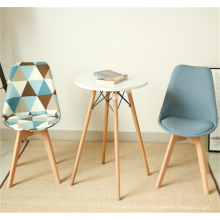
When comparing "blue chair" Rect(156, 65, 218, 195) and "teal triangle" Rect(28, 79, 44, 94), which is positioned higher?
"teal triangle" Rect(28, 79, 44, 94)

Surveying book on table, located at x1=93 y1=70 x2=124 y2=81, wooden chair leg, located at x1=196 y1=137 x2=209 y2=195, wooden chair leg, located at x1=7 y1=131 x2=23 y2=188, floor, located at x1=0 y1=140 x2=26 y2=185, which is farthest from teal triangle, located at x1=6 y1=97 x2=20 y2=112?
wooden chair leg, located at x1=196 y1=137 x2=209 y2=195

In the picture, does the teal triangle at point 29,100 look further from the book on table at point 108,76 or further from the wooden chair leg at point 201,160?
the wooden chair leg at point 201,160

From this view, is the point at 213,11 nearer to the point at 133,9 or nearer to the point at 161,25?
the point at 161,25

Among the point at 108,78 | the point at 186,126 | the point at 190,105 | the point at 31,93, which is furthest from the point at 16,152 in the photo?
the point at 190,105

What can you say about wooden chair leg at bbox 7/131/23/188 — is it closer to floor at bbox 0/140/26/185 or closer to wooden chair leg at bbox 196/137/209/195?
floor at bbox 0/140/26/185

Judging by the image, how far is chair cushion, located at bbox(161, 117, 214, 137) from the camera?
5.72 feet

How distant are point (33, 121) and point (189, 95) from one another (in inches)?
48.7

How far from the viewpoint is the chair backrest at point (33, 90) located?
81.1 inches

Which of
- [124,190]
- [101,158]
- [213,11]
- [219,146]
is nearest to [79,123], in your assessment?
[101,158]

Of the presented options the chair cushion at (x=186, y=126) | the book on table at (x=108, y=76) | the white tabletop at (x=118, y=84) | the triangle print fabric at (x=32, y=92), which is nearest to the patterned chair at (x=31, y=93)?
the triangle print fabric at (x=32, y=92)

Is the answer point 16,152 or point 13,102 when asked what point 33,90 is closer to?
point 13,102

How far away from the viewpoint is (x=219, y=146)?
95.6 inches

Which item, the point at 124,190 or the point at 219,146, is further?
the point at 219,146

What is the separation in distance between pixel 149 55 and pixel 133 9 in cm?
43
